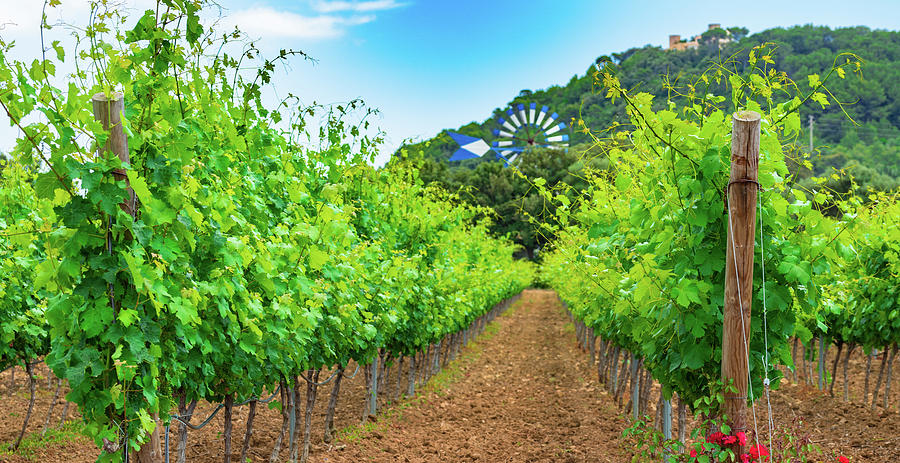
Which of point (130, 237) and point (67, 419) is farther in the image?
point (67, 419)

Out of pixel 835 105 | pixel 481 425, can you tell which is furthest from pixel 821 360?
pixel 835 105

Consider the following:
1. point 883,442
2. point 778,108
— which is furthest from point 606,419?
point 778,108

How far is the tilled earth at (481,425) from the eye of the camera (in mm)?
7633

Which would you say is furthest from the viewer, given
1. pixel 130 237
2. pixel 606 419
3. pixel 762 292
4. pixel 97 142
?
pixel 606 419

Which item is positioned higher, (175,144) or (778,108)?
(778,108)

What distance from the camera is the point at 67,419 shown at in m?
9.37

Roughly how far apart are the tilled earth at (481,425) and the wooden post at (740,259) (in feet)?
9.28

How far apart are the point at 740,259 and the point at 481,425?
6.58 m

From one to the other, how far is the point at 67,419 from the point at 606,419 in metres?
7.55

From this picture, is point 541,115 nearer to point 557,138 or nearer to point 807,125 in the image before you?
point 557,138

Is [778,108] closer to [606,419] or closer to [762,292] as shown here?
[762,292]

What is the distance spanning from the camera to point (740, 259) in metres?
3.39

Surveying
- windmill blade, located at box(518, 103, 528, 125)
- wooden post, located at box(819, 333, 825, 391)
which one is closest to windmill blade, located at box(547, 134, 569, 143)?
windmill blade, located at box(518, 103, 528, 125)

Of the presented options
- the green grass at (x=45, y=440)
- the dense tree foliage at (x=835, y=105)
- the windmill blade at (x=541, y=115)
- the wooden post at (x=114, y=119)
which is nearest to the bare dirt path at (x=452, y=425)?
the green grass at (x=45, y=440)
